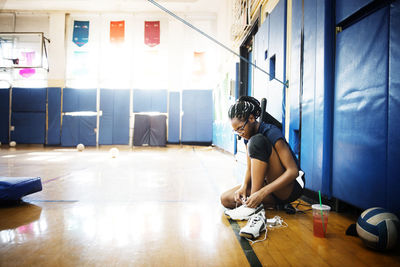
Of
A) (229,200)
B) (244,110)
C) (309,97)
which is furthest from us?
(309,97)

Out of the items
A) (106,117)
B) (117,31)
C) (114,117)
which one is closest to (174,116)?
(114,117)

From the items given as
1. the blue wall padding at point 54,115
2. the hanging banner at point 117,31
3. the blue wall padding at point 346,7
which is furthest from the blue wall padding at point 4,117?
the blue wall padding at point 346,7

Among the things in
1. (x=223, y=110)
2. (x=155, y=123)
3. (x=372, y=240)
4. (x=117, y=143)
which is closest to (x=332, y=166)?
(x=372, y=240)

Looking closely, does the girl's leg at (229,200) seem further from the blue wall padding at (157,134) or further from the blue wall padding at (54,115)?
the blue wall padding at (54,115)

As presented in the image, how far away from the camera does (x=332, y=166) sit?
1.86 m

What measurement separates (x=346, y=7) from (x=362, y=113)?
29.7 inches

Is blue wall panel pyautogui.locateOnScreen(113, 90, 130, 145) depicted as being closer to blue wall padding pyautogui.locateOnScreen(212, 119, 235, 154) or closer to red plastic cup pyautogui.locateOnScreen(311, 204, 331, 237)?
blue wall padding pyautogui.locateOnScreen(212, 119, 235, 154)

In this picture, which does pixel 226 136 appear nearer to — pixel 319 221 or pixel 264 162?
pixel 264 162

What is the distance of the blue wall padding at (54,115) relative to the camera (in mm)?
8656

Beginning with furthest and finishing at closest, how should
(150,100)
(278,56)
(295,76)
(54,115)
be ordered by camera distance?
(150,100)
(54,115)
(278,56)
(295,76)

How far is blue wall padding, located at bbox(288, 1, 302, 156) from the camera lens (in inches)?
A: 90.0

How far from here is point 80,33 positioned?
29.3 feet

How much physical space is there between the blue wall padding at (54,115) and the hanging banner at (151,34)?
11.8ft

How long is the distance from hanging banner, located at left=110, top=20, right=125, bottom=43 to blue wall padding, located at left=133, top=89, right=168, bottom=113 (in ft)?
6.50
